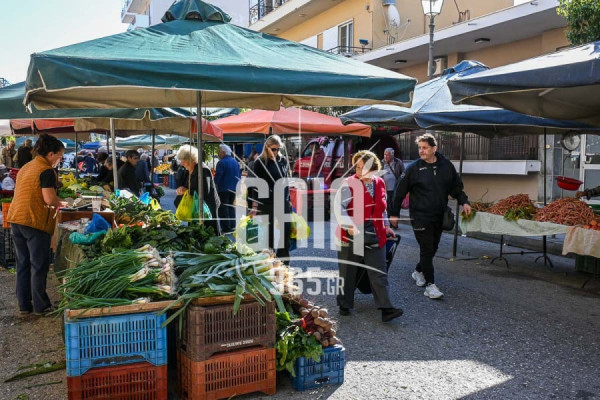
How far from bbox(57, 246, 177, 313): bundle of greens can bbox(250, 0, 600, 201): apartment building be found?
8.21 metres

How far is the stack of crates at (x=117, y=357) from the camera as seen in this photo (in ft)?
11.7

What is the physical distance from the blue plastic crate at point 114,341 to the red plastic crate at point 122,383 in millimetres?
43

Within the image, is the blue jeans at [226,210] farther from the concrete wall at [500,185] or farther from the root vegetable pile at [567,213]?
the concrete wall at [500,185]

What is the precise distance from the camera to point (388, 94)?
4.63 m

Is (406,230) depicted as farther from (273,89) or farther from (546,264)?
(273,89)

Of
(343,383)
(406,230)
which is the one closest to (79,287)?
(343,383)

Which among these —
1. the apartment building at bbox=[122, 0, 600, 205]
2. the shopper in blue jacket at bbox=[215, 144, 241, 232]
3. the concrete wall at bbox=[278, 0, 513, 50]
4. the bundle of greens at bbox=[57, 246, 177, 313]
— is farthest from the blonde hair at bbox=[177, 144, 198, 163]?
the concrete wall at bbox=[278, 0, 513, 50]

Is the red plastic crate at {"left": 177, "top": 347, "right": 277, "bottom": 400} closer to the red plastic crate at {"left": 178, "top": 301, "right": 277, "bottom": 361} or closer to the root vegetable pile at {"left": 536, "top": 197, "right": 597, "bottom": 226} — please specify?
the red plastic crate at {"left": 178, "top": 301, "right": 277, "bottom": 361}

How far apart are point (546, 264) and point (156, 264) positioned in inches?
279

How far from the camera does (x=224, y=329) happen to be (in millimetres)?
3807

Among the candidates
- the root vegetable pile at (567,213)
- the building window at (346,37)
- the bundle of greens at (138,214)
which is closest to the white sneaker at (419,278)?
the root vegetable pile at (567,213)

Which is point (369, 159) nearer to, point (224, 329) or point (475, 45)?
point (224, 329)

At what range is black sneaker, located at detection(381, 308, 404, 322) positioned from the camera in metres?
5.70

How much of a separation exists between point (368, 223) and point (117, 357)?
9.45 feet
